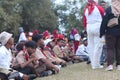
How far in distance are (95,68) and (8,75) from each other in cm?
330

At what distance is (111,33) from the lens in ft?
28.0

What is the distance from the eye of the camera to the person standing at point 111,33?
8.41 m

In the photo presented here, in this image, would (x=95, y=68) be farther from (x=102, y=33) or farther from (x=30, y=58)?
(x=30, y=58)

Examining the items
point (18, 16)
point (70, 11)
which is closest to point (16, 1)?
point (18, 16)

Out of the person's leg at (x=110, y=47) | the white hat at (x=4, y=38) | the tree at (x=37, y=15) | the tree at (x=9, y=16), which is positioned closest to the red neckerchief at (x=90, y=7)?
the person's leg at (x=110, y=47)

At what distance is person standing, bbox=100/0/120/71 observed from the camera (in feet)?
27.6

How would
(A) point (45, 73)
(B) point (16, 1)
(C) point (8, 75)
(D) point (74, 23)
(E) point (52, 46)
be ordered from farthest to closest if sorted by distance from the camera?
1. (D) point (74, 23)
2. (B) point (16, 1)
3. (E) point (52, 46)
4. (A) point (45, 73)
5. (C) point (8, 75)

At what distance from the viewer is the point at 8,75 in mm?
6355

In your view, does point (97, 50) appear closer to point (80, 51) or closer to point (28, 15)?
point (80, 51)

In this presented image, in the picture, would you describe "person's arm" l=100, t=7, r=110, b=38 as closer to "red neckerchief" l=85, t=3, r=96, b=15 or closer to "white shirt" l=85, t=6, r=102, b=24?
"white shirt" l=85, t=6, r=102, b=24

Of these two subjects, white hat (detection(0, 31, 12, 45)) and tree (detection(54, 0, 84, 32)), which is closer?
white hat (detection(0, 31, 12, 45))

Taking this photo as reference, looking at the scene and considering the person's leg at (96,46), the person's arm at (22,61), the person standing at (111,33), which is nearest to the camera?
the person's arm at (22,61)

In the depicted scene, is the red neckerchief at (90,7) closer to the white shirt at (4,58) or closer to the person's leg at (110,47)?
the person's leg at (110,47)

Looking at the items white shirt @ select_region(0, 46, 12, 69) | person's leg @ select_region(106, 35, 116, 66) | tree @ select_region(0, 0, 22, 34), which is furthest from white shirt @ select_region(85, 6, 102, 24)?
tree @ select_region(0, 0, 22, 34)
